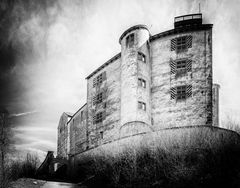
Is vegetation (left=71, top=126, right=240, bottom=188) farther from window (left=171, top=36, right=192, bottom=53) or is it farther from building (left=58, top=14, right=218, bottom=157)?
window (left=171, top=36, right=192, bottom=53)

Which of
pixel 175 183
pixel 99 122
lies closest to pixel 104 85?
pixel 99 122

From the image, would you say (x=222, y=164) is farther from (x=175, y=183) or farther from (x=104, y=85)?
(x=104, y=85)

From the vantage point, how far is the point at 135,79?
2409cm

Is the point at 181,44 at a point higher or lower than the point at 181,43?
lower

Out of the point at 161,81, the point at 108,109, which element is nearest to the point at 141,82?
the point at 161,81

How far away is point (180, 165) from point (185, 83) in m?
10.1

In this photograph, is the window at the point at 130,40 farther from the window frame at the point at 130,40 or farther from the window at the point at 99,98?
the window at the point at 99,98

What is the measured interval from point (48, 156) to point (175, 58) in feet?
56.0

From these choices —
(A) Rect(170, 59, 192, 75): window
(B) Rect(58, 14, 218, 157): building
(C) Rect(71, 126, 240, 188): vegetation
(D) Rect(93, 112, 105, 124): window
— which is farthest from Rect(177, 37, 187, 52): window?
(D) Rect(93, 112, 105, 124): window

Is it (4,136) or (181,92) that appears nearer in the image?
(4,136)

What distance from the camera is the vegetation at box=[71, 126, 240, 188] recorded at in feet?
46.8

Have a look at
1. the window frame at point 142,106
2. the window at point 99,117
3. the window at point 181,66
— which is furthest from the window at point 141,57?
the window at point 99,117

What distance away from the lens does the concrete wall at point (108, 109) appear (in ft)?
88.2

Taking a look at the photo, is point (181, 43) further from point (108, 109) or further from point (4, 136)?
point (4, 136)
